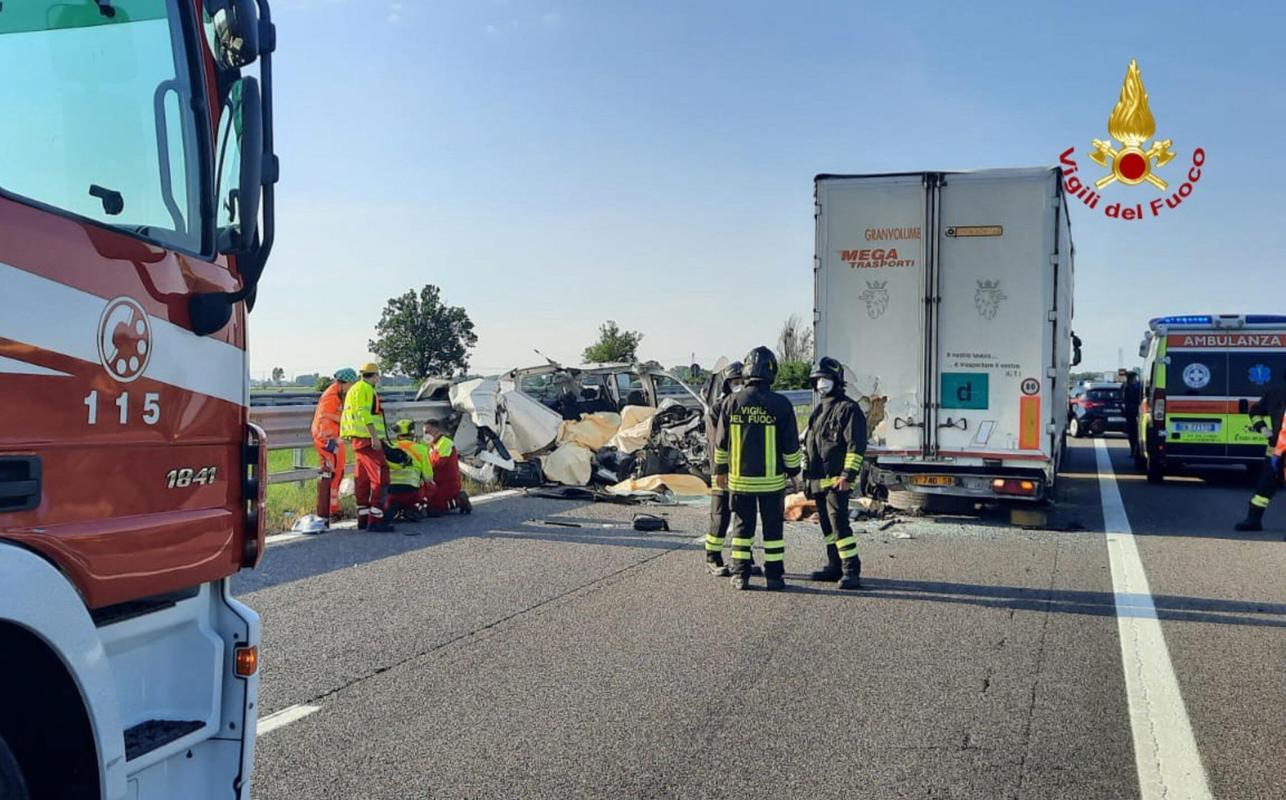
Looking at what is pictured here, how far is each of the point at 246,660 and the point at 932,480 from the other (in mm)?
9427

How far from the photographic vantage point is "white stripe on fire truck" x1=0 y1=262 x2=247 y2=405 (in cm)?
221

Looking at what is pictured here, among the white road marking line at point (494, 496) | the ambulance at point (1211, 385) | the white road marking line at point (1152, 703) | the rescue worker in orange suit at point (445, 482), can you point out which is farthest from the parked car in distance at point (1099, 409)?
the rescue worker in orange suit at point (445, 482)

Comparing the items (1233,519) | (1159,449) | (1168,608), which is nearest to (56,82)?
(1168,608)

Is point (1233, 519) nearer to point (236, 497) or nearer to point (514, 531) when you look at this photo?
point (514, 531)

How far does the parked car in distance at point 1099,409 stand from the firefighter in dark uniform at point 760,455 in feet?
69.3

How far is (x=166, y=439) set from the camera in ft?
8.84

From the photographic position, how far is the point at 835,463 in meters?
8.59

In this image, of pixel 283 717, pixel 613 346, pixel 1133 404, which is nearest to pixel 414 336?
pixel 613 346

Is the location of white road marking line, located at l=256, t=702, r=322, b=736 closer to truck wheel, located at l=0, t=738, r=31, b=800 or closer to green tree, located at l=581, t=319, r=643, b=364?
truck wheel, located at l=0, t=738, r=31, b=800

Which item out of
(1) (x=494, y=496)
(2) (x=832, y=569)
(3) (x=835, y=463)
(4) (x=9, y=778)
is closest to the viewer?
(4) (x=9, y=778)

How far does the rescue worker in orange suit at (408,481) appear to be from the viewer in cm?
1084

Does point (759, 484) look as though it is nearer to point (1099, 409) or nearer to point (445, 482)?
point (445, 482)

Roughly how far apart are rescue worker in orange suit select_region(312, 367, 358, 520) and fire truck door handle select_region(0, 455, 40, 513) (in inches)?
348

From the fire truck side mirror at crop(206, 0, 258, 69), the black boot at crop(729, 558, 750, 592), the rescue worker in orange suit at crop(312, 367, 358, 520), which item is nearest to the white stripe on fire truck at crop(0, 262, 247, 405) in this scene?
the fire truck side mirror at crop(206, 0, 258, 69)
